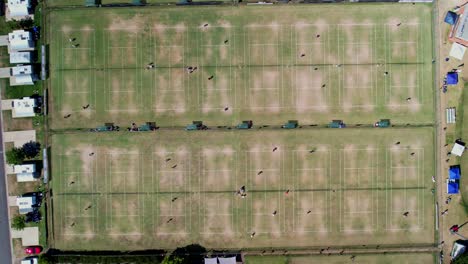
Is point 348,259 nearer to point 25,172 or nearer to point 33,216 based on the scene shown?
point 33,216

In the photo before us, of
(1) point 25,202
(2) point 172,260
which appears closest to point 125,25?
(1) point 25,202

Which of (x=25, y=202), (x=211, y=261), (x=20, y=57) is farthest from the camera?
(x=211, y=261)

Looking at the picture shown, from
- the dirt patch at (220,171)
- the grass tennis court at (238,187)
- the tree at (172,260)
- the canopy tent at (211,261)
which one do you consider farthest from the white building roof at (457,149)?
the tree at (172,260)

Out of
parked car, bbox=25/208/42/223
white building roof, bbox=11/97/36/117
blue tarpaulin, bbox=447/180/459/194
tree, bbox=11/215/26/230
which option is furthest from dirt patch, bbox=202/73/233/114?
blue tarpaulin, bbox=447/180/459/194

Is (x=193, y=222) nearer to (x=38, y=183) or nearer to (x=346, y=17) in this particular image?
(x=38, y=183)

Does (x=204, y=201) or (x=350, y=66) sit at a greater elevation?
(x=350, y=66)

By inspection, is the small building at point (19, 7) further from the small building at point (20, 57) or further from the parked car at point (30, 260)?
the parked car at point (30, 260)

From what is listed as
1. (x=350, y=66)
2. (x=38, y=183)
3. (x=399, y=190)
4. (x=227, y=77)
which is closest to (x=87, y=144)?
(x=38, y=183)

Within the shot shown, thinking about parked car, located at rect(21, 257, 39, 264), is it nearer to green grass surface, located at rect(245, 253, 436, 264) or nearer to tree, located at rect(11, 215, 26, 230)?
tree, located at rect(11, 215, 26, 230)
